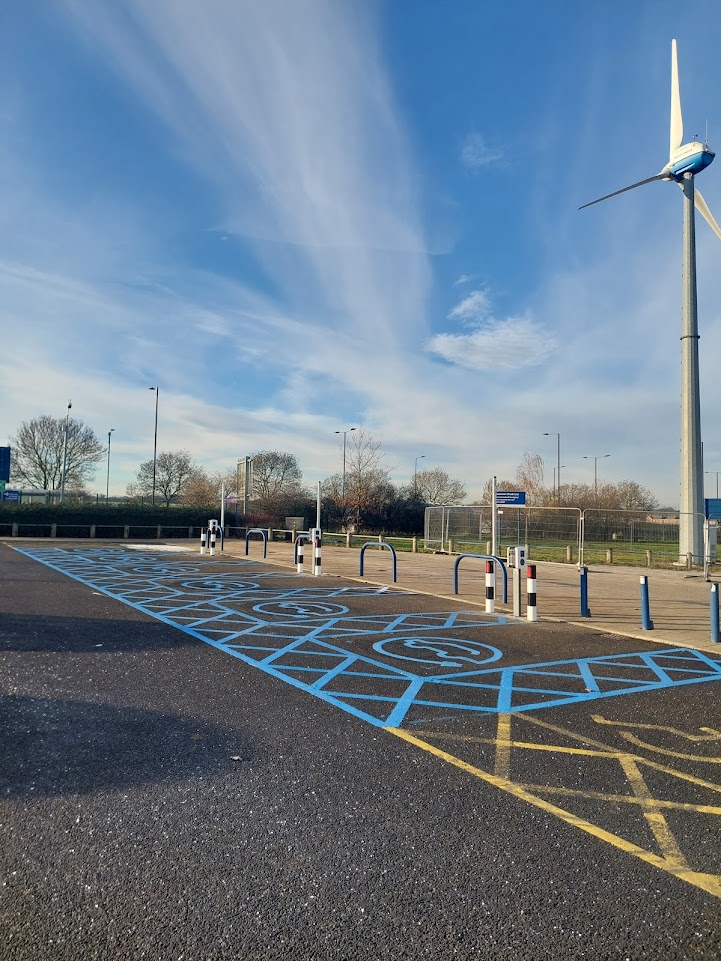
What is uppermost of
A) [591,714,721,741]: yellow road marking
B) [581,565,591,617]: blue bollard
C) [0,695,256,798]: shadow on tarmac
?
[581,565,591,617]: blue bollard

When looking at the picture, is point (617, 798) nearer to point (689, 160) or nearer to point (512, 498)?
point (512, 498)

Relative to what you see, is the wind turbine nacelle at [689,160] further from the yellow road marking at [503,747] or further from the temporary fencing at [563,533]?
the yellow road marking at [503,747]

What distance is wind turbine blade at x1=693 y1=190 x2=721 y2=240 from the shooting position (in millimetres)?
26297

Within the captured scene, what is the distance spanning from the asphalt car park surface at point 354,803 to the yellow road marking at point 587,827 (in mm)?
14

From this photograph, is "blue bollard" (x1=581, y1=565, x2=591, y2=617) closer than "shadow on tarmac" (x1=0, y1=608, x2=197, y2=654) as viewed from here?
No

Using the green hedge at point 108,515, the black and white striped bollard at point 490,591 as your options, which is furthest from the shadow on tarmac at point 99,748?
the green hedge at point 108,515

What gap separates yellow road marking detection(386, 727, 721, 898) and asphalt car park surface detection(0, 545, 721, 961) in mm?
14

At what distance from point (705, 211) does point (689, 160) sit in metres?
2.03

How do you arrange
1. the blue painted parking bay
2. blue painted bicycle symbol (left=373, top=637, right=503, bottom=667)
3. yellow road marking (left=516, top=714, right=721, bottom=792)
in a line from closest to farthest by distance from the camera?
yellow road marking (left=516, top=714, right=721, bottom=792) → the blue painted parking bay → blue painted bicycle symbol (left=373, top=637, right=503, bottom=667)

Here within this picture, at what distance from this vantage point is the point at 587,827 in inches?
134

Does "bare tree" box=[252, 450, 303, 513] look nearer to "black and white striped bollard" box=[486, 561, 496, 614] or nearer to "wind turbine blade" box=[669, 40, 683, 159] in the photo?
"wind turbine blade" box=[669, 40, 683, 159]

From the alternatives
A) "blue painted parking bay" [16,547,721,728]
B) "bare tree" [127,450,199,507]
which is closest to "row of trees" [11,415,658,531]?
"bare tree" [127,450,199,507]

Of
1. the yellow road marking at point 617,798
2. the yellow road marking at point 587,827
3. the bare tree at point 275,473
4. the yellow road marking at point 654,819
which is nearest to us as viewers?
the yellow road marking at point 587,827

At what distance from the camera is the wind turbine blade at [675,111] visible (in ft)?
88.9
